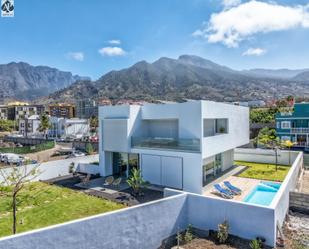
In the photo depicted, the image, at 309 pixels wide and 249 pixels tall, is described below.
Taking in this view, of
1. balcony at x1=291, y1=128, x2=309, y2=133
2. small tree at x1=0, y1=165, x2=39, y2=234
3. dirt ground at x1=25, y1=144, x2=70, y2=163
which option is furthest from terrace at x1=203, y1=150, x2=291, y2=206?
dirt ground at x1=25, y1=144, x2=70, y2=163

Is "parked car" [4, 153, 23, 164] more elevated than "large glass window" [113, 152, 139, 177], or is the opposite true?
"large glass window" [113, 152, 139, 177]

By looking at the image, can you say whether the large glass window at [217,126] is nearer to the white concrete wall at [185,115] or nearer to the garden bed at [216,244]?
the white concrete wall at [185,115]

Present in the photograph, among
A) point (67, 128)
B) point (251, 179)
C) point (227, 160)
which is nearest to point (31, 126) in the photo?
point (67, 128)

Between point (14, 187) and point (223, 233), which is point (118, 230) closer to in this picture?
point (223, 233)

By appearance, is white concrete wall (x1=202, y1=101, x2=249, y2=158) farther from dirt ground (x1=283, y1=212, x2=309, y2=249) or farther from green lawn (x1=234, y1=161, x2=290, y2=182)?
dirt ground (x1=283, y1=212, x2=309, y2=249)

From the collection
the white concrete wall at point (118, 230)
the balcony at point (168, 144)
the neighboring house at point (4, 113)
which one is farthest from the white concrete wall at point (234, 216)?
the neighboring house at point (4, 113)

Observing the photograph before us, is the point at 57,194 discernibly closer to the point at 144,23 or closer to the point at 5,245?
the point at 5,245

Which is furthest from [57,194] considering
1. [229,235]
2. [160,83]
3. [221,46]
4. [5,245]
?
[160,83]
